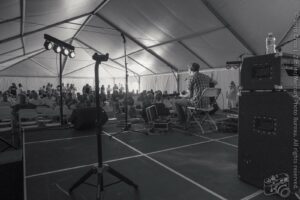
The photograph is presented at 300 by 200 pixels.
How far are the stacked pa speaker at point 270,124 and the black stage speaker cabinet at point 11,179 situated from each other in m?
2.43

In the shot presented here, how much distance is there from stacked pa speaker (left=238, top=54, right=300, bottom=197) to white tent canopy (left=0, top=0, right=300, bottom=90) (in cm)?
567

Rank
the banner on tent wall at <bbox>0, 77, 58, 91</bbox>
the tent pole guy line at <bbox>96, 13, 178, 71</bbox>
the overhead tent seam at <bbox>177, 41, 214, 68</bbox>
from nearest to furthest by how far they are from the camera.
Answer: the overhead tent seam at <bbox>177, 41, 214, 68</bbox> → the tent pole guy line at <bbox>96, 13, 178, 71</bbox> → the banner on tent wall at <bbox>0, 77, 58, 91</bbox>

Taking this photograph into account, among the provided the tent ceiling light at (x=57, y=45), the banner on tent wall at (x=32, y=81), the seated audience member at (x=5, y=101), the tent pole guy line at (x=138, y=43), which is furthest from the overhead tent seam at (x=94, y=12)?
the banner on tent wall at (x=32, y=81)

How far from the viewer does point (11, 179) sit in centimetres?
220

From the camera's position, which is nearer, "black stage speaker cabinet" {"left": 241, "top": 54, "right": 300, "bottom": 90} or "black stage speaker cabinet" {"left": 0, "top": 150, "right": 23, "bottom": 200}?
"black stage speaker cabinet" {"left": 241, "top": 54, "right": 300, "bottom": 90}

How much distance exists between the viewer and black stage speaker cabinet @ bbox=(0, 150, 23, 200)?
2.10 meters

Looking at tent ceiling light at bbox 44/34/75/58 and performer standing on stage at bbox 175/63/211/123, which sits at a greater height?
tent ceiling light at bbox 44/34/75/58

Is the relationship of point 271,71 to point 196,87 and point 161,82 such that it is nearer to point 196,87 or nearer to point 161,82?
point 196,87

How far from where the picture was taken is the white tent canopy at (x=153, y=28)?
7102 mm

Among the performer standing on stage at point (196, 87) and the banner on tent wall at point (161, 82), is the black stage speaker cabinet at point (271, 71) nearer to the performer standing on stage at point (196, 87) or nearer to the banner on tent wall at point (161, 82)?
the performer standing on stage at point (196, 87)

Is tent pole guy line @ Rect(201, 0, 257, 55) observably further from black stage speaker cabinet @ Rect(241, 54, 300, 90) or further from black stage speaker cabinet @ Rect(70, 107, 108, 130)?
black stage speaker cabinet @ Rect(241, 54, 300, 90)

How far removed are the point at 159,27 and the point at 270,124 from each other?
380 inches

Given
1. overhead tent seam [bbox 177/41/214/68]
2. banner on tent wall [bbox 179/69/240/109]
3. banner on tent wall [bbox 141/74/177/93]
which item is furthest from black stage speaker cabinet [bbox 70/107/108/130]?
banner on tent wall [bbox 141/74/177/93]

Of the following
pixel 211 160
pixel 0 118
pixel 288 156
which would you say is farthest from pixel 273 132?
pixel 0 118
